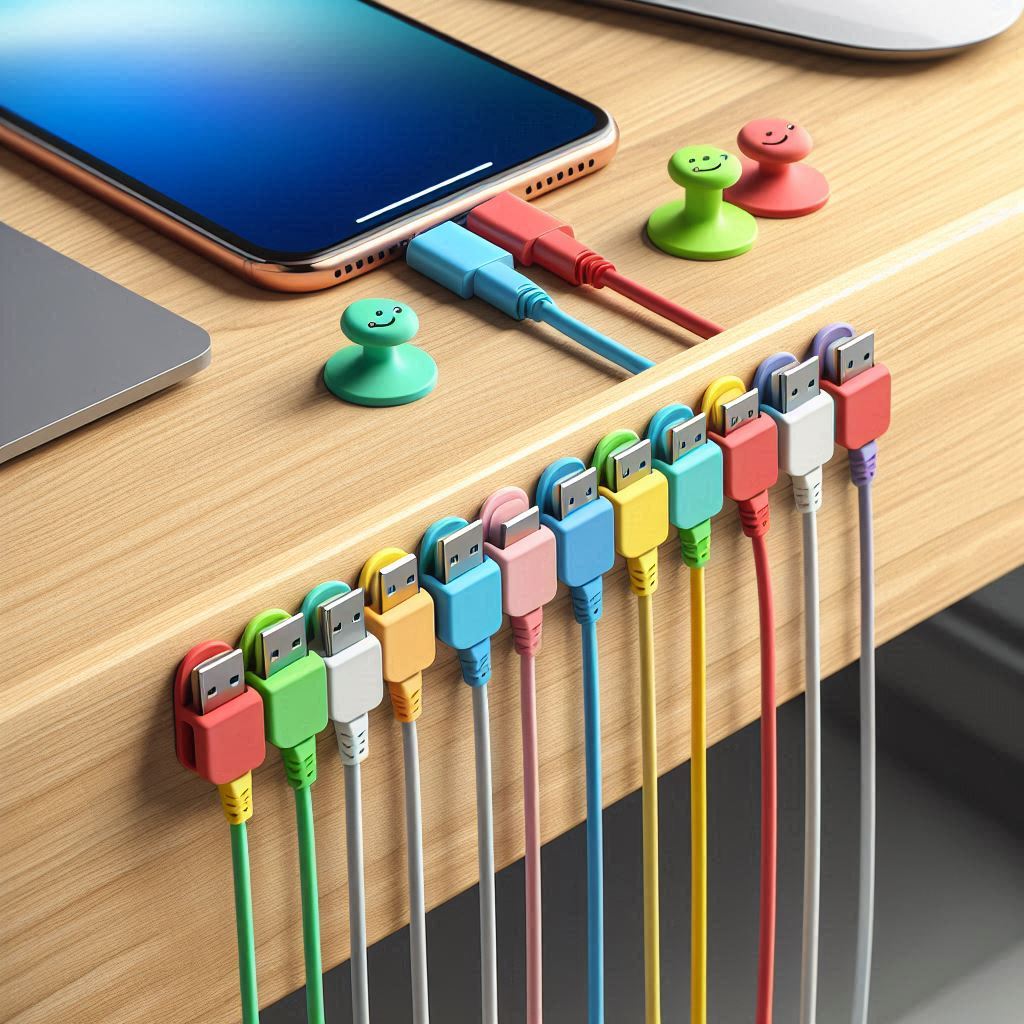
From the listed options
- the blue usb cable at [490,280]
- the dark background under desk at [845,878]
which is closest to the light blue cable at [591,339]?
the blue usb cable at [490,280]

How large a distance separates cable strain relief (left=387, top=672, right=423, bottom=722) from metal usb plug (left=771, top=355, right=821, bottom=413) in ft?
0.65

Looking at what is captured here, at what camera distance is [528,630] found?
0.71 meters

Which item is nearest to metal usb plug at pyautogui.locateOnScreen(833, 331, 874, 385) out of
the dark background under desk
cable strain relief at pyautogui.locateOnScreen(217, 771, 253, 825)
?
cable strain relief at pyautogui.locateOnScreen(217, 771, 253, 825)

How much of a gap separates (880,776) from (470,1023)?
0.41 metres

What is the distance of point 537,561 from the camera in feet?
2.27

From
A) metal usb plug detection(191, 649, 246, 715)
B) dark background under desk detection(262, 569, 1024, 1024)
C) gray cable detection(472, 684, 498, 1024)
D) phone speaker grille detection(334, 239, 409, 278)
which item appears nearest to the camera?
metal usb plug detection(191, 649, 246, 715)

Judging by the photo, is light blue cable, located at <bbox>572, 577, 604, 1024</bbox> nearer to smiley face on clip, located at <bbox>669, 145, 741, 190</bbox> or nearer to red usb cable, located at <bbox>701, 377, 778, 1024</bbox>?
red usb cable, located at <bbox>701, 377, 778, 1024</bbox>

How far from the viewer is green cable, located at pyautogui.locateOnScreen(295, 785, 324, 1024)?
672mm

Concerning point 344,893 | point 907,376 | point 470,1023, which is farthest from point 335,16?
point 470,1023

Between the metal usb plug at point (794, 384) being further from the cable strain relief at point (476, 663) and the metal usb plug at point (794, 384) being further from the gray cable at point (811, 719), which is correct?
the cable strain relief at point (476, 663)

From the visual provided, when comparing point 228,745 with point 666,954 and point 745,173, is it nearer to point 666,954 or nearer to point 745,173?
point 745,173

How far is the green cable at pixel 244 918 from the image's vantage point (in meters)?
0.65

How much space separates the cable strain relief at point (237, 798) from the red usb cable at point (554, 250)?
0.28 metres

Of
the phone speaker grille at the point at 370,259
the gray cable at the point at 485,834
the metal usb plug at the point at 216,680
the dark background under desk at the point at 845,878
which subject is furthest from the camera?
the dark background under desk at the point at 845,878
